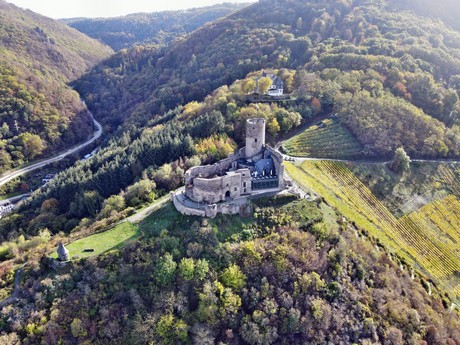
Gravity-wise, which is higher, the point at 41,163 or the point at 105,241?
the point at 105,241

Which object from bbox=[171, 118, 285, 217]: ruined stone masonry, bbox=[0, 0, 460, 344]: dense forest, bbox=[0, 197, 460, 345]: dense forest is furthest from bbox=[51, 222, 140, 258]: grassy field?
bbox=[171, 118, 285, 217]: ruined stone masonry

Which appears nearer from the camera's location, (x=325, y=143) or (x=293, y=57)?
(x=325, y=143)

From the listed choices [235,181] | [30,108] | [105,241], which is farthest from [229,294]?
[30,108]

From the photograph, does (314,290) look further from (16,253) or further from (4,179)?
(4,179)

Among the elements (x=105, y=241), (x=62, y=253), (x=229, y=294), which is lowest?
(x=229, y=294)

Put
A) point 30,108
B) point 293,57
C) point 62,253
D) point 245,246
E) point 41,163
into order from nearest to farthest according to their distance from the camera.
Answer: point 62,253 < point 245,246 < point 41,163 < point 293,57 < point 30,108

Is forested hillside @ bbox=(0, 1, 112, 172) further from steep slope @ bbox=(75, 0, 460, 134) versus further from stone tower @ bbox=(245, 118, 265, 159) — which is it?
stone tower @ bbox=(245, 118, 265, 159)

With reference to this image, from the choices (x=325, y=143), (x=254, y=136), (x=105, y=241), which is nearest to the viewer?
(x=105, y=241)

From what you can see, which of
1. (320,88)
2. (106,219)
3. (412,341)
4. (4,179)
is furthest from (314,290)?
(4,179)

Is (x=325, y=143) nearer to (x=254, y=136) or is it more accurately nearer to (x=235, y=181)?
(x=254, y=136)
